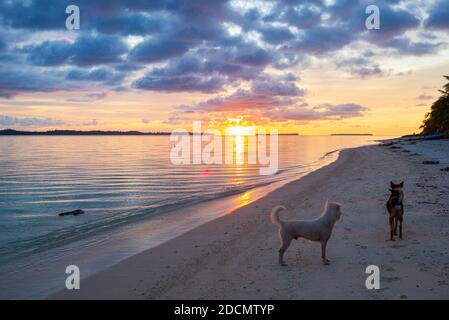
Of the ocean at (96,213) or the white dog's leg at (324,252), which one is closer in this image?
the white dog's leg at (324,252)

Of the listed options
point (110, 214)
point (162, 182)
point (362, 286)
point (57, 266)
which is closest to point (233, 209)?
point (110, 214)

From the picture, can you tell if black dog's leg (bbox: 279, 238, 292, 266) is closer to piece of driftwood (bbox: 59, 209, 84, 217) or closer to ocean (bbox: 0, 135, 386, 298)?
ocean (bbox: 0, 135, 386, 298)

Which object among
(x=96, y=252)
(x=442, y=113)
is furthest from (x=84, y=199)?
(x=442, y=113)

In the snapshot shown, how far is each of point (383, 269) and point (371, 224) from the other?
168 inches

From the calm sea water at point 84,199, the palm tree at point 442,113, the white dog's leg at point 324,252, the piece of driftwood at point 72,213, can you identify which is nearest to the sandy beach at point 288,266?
the white dog's leg at point 324,252

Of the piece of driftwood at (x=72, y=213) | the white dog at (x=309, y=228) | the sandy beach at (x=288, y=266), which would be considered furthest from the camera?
the piece of driftwood at (x=72, y=213)

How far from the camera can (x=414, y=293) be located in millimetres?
6961

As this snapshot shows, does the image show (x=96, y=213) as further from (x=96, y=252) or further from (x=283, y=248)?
(x=283, y=248)

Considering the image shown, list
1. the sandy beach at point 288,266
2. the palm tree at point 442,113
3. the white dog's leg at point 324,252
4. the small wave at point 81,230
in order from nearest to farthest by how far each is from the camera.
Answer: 1. the sandy beach at point 288,266
2. the white dog's leg at point 324,252
3. the small wave at point 81,230
4. the palm tree at point 442,113

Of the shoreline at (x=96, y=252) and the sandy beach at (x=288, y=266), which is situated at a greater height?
the sandy beach at (x=288, y=266)

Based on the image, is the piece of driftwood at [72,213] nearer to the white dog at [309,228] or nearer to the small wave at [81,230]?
the small wave at [81,230]

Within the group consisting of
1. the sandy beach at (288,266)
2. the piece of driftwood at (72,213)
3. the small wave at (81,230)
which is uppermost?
the sandy beach at (288,266)
